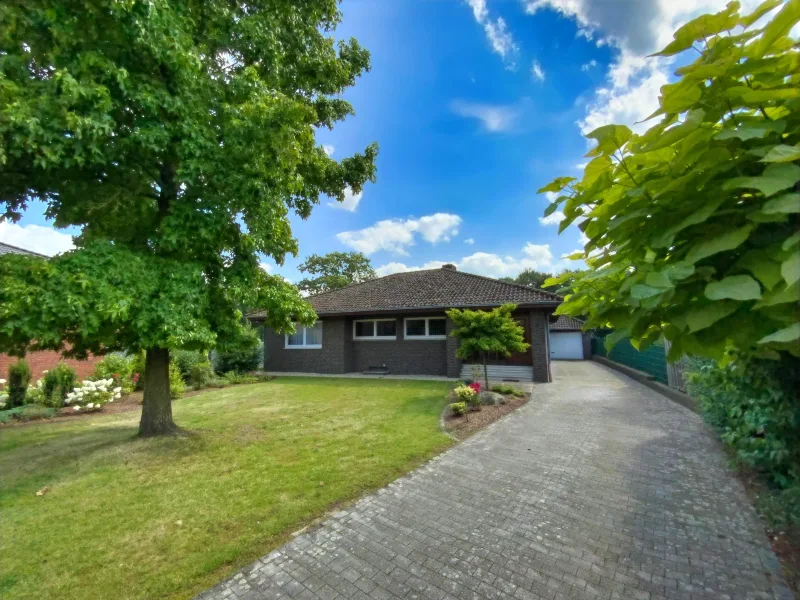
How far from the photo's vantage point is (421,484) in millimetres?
4570

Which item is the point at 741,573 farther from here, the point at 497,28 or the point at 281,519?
the point at 497,28

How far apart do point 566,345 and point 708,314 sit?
2897cm

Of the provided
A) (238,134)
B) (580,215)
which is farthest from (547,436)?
(238,134)

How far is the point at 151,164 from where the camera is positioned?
18.4 feet

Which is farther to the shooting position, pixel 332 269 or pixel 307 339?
pixel 332 269

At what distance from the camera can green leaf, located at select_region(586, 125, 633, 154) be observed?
116cm

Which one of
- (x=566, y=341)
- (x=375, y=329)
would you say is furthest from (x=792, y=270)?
(x=566, y=341)

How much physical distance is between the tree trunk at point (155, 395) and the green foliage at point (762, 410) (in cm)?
781

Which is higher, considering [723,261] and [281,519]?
[723,261]

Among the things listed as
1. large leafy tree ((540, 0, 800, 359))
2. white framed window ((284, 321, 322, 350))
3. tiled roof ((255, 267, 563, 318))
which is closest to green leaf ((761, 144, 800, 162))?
large leafy tree ((540, 0, 800, 359))

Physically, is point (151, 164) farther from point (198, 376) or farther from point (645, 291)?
point (198, 376)

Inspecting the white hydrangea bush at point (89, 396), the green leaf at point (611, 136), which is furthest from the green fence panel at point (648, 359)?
the white hydrangea bush at point (89, 396)

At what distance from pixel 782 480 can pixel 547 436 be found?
11.0ft

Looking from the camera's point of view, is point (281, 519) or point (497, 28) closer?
point (281, 519)
